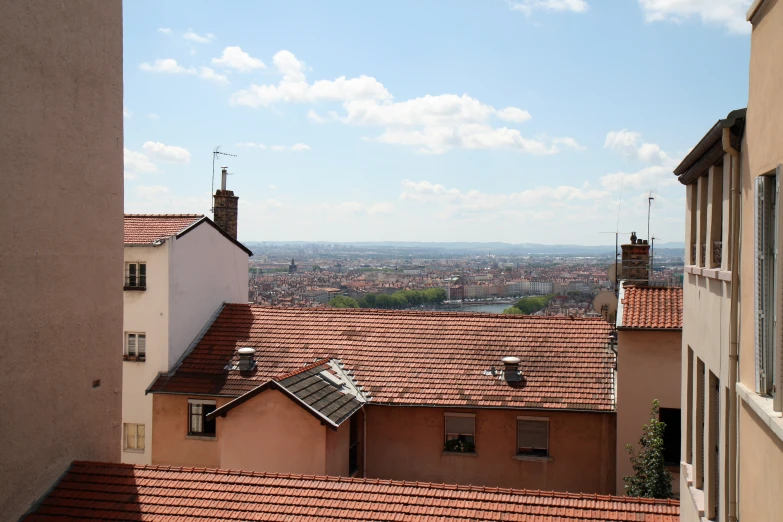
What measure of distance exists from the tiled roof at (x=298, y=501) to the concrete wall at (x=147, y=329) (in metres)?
9.52

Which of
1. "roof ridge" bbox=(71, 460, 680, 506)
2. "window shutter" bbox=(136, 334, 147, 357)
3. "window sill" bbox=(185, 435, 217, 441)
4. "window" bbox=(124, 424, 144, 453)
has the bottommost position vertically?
"window" bbox=(124, 424, 144, 453)

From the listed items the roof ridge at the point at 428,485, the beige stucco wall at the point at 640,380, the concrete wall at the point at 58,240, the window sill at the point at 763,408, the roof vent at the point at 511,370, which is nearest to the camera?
the window sill at the point at 763,408

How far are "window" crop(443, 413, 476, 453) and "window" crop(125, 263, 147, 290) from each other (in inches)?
421

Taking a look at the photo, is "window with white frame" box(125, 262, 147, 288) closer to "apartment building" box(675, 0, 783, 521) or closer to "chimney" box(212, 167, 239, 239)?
"chimney" box(212, 167, 239, 239)

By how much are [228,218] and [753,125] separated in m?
26.0

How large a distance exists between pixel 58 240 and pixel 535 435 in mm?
12578

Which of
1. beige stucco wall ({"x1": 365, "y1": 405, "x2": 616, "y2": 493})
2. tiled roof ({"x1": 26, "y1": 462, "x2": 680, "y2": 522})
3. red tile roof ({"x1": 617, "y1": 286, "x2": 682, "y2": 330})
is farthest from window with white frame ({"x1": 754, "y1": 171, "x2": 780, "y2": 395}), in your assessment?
beige stucco wall ({"x1": 365, "y1": 405, "x2": 616, "y2": 493})

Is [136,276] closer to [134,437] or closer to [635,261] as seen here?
[134,437]

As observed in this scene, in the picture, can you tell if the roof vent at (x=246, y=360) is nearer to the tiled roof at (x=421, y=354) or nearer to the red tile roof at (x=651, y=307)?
the tiled roof at (x=421, y=354)

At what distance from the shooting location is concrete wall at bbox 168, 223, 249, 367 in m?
23.6

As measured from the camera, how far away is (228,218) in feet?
100

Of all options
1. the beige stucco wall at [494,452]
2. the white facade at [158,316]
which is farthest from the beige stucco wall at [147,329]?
the beige stucco wall at [494,452]

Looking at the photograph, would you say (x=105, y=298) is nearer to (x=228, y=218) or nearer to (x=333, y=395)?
(x=333, y=395)

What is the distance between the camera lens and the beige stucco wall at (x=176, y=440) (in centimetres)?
2161
